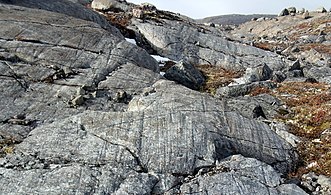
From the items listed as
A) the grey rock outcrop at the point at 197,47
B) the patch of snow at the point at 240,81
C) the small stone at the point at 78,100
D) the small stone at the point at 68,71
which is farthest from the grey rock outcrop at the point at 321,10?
the small stone at the point at 78,100

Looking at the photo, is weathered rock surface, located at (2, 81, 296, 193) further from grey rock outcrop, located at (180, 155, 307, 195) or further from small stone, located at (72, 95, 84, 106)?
small stone, located at (72, 95, 84, 106)

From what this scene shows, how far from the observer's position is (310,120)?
91.0 feet

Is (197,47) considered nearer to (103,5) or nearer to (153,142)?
(103,5)

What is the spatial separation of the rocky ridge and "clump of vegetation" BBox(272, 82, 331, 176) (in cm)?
88

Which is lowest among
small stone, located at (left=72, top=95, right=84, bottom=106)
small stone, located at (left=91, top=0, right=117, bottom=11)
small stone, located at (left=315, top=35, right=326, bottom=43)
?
small stone, located at (left=72, top=95, right=84, bottom=106)

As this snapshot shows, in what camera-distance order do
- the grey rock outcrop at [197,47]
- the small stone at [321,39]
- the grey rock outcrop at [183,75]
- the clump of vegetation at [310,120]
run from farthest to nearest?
the small stone at [321,39]
the grey rock outcrop at [197,47]
the grey rock outcrop at [183,75]
the clump of vegetation at [310,120]

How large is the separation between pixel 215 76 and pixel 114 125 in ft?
84.6

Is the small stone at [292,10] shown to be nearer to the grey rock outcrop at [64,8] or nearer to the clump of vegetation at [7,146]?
the grey rock outcrop at [64,8]

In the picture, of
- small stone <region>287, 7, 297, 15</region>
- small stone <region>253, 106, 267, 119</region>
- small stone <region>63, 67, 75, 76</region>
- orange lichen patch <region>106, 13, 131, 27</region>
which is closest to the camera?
small stone <region>63, 67, 75, 76</region>

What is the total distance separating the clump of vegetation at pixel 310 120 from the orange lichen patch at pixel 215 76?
5.99m

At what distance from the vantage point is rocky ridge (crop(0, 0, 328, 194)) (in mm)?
16719

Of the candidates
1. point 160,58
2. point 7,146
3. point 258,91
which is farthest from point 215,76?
point 7,146

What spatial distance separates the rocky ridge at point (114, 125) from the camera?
1672cm

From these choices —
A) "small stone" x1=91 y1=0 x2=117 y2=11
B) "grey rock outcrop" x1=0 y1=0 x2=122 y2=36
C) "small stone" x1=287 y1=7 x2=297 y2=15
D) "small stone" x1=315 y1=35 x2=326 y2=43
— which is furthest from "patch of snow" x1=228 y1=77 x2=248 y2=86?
"small stone" x1=287 y1=7 x2=297 y2=15
